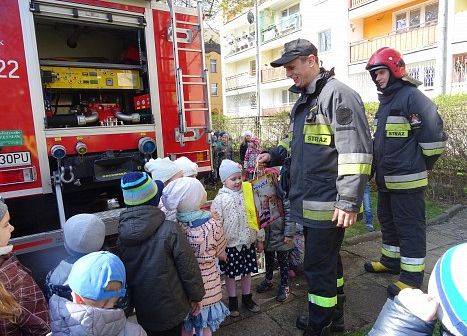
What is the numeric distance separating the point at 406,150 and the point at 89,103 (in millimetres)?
3603

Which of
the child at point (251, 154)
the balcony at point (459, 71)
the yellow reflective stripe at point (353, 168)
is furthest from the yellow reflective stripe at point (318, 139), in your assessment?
the balcony at point (459, 71)

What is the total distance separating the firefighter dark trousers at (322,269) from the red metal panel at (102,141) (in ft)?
7.76

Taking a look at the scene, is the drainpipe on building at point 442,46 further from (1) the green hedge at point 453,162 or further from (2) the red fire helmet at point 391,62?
(2) the red fire helmet at point 391,62

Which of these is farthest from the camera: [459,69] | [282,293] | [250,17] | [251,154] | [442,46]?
[250,17]

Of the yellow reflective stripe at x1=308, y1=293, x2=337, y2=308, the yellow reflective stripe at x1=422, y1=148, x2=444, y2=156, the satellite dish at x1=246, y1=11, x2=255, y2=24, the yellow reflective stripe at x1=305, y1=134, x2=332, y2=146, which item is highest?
the satellite dish at x1=246, y1=11, x2=255, y2=24

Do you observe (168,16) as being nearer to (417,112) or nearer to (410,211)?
(417,112)

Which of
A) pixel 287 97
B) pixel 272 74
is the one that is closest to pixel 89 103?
pixel 272 74

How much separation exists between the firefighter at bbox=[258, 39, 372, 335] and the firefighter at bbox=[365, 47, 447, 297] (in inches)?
35.9

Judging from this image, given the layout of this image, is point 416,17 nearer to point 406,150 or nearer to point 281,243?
point 406,150

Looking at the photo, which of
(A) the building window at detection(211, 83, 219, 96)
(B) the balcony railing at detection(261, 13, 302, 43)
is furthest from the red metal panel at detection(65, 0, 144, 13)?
(A) the building window at detection(211, 83, 219, 96)

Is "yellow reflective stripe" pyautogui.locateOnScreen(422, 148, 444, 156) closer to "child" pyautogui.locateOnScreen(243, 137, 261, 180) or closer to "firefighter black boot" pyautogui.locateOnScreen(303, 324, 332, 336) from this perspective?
"firefighter black boot" pyautogui.locateOnScreen(303, 324, 332, 336)

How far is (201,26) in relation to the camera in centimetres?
434

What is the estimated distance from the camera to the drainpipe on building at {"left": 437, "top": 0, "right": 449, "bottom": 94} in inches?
502

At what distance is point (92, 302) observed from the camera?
1.63 m
